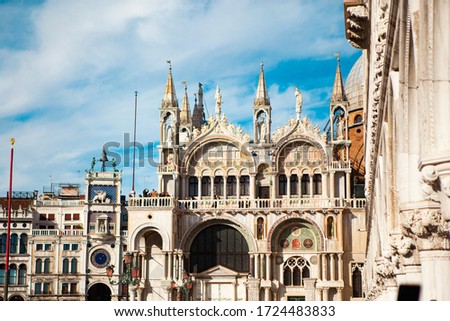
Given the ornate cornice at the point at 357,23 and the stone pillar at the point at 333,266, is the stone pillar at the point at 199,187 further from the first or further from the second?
the ornate cornice at the point at 357,23

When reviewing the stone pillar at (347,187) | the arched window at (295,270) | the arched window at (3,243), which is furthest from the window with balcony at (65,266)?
the stone pillar at (347,187)

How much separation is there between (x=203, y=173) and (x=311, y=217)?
6753mm

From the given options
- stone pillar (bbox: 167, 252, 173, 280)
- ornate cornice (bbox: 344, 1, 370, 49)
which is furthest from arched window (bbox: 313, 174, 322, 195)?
ornate cornice (bbox: 344, 1, 370, 49)

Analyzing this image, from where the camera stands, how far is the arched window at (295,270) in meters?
40.5

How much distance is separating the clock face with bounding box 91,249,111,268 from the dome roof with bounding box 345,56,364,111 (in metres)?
20.8

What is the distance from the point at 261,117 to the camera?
43.2m

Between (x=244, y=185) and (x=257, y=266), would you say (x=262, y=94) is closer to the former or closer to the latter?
(x=244, y=185)

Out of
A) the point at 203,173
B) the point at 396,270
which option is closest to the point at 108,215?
the point at 203,173

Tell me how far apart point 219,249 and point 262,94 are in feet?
30.4

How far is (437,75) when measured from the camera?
5727 millimetres

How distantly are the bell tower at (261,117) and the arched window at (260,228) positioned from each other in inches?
178

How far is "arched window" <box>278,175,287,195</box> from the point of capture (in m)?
42.0
